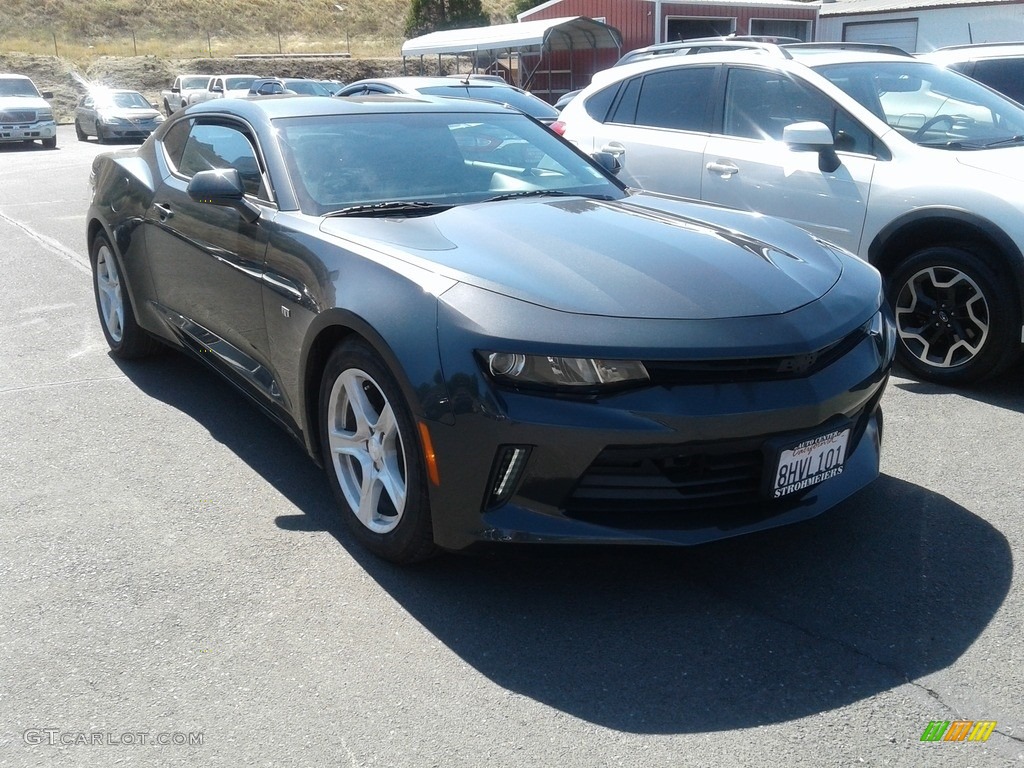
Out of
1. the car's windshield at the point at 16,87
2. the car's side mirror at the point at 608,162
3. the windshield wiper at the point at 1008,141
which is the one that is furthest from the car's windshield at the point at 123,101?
the windshield wiper at the point at 1008,141

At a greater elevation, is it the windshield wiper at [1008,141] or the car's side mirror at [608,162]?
the car's side mirror at [608,162]

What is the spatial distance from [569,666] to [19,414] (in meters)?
3.44

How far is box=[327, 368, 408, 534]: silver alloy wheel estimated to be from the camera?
3.29 meters

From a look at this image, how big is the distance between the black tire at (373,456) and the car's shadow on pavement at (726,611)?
141 millimetres

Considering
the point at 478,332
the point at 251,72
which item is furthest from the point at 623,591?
the point at 251,72

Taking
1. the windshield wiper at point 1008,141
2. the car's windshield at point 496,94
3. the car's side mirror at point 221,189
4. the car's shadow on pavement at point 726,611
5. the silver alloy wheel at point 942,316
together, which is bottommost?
the car's shadow on pavement at point 726,611

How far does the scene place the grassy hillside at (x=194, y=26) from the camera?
54219mm

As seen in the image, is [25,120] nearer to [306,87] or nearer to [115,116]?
[115,116]

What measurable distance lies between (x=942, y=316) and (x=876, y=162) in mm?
929

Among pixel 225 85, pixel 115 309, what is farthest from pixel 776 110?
pixel 225 85

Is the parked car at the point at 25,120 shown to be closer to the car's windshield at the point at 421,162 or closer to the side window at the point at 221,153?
the side window at the point at 221,153

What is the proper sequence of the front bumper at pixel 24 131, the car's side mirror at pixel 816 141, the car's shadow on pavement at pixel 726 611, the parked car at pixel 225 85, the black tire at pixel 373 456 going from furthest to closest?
the parked car at pixel 225 85 < the front bumper at pixel 24 131 < the car's side mirror at pixel 816 141 < the black tire at pixel 373 456 < the car's shadow on pavement at pixel 726 611

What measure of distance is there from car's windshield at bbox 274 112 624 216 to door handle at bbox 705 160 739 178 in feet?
5.39

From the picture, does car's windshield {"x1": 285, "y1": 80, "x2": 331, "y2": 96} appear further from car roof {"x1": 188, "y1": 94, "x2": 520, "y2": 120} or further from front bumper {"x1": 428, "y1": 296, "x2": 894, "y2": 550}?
front bumper {"x1": 428, "y1": 296, "x2": 894, "y2": 550}
